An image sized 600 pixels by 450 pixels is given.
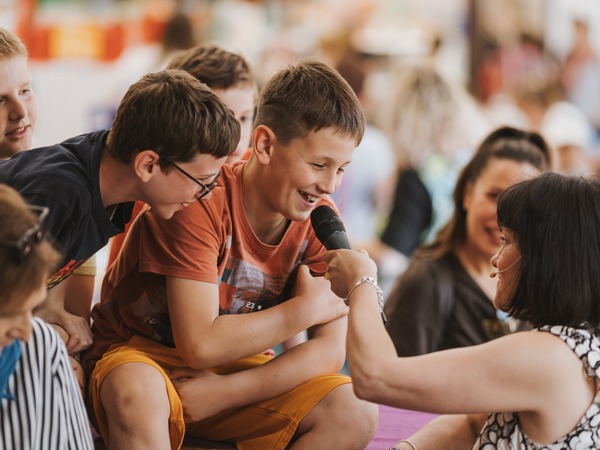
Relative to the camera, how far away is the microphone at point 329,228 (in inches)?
66.8

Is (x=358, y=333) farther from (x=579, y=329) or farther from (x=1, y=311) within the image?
(x=1, y=311)

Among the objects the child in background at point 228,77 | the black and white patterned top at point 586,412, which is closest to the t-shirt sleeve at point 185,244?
the child in background at point 228,77

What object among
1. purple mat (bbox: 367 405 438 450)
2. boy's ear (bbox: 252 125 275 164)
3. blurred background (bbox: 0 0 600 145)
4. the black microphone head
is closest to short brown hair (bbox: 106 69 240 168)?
boy's ear (bbox: 252 125 275 164)

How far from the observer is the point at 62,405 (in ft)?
4.65

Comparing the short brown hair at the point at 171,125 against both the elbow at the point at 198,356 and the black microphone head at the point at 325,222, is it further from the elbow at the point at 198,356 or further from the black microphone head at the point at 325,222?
the elbow at the point at 198,356

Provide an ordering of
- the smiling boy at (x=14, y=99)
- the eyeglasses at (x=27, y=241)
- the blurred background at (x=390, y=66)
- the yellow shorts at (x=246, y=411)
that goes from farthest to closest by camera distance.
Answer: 1. the blurred background at (x=390, y=66)
2. the smiling boy at (x=14, y=99)
3. the yellow shorts at (x=246, y=411)
4. the eyeglasses at (x=27, y=241)

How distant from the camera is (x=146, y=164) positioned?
5.52 feet

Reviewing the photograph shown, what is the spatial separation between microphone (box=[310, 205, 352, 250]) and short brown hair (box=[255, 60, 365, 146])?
15cm

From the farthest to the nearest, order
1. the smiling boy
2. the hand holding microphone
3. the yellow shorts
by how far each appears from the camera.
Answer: the smiling boy
the yellow shorts
the hand holding microphone

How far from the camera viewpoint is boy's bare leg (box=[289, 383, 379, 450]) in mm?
1748

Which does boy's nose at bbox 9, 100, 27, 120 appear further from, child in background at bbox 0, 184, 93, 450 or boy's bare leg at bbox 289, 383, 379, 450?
boy's bare leg at bbox 289, 383, 379, 450

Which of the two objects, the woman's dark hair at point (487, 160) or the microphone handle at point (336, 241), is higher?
the microphone handle at point (336, 241)

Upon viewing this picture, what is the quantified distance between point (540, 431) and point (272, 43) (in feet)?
15.1

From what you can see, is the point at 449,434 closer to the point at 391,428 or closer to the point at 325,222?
the point at 391,428
